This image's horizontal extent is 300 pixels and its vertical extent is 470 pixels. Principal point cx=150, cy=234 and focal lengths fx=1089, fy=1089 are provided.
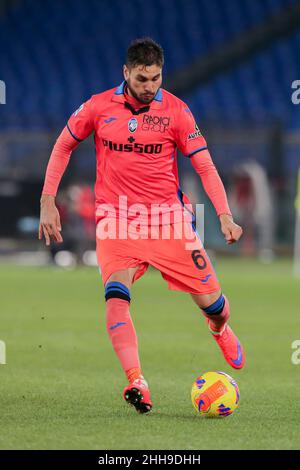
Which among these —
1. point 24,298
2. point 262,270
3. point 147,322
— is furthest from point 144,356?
point 262,270

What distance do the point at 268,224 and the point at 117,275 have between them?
59.6 feet

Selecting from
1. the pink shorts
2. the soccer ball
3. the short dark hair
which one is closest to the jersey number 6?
the pink shorts

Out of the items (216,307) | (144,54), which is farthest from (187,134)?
(216,307)

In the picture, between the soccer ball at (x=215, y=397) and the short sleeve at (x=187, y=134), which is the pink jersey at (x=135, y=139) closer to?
the short sleeve at (x=187, y=134)

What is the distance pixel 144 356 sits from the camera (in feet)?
30.1

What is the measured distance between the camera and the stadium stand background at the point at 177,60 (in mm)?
24531

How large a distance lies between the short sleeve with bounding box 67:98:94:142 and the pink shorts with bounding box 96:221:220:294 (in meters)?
0.66

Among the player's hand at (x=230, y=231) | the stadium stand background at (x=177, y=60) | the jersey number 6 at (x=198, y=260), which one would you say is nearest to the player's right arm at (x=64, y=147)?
the jersey number 6 at (x=198, y=260)

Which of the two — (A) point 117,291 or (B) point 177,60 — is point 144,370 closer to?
(A) point 117,291

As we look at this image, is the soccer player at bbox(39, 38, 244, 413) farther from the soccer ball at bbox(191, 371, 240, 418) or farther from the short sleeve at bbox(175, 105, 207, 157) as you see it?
the soccer ball at bbox(191, 371, 240, 418)

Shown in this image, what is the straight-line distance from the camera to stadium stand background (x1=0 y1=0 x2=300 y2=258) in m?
24.5

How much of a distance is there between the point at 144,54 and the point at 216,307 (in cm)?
168
